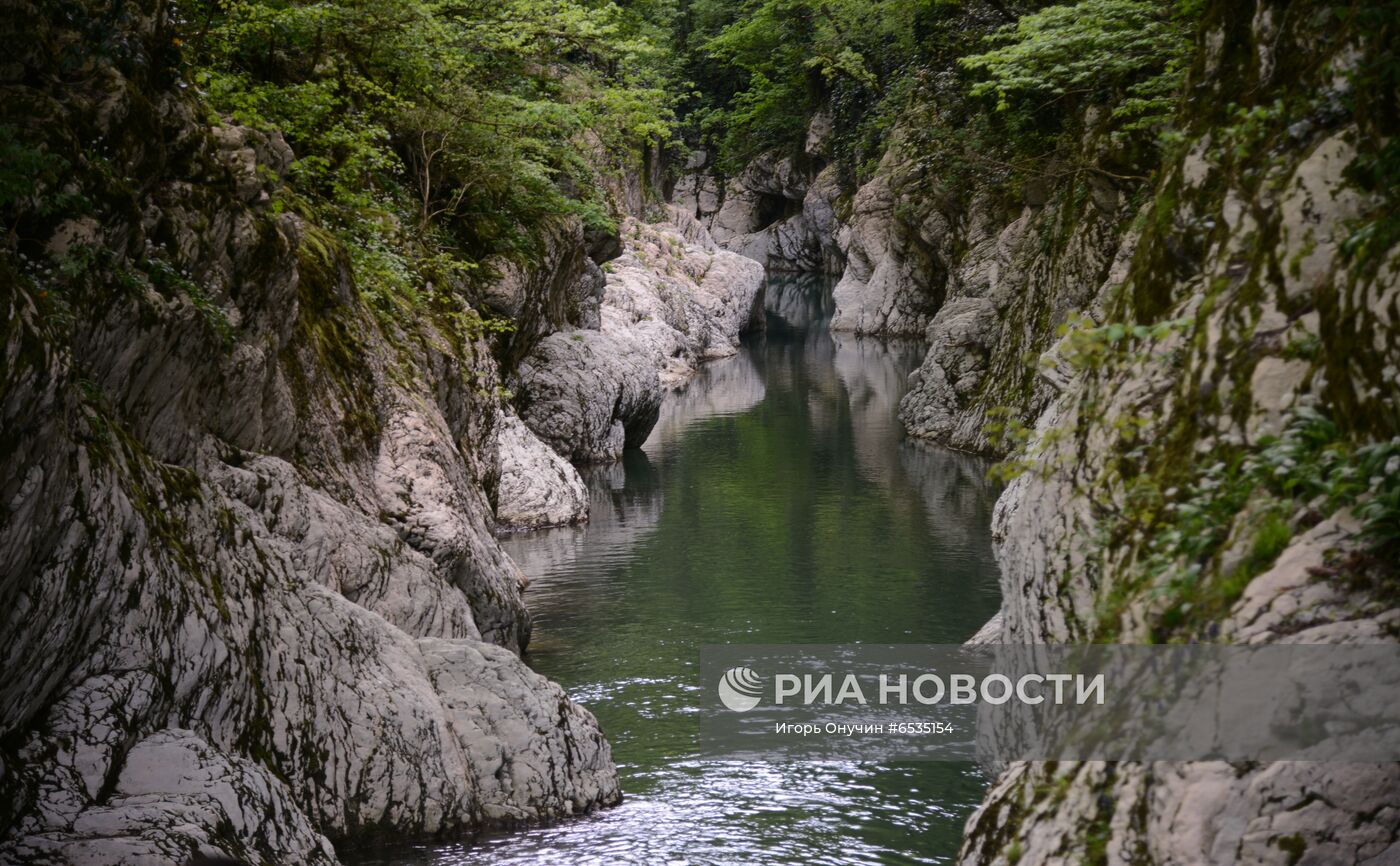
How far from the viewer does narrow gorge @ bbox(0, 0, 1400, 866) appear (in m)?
5.01

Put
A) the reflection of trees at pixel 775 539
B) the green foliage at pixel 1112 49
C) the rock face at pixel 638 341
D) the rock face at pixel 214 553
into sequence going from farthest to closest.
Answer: the rock face at pixel 638 341, the green foliage at pixel 1112 49, the reflection of trees at pixel 775 539, the rock face at pixel 214 553

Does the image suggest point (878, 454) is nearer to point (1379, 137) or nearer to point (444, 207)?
point (444, 207)

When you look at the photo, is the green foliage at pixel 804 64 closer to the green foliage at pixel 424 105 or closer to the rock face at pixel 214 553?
the green foliage at pixel 424 105

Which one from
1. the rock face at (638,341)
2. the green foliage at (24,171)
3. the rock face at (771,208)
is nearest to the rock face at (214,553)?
the green foliage at (24,171)

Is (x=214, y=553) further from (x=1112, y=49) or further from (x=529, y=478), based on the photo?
(x=1112, y=49)

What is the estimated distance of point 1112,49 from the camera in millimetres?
20859

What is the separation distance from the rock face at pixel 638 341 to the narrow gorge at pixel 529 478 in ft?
0.66

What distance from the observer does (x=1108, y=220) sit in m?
24.0

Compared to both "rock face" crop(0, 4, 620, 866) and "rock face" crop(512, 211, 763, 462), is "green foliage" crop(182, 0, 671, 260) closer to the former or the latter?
"rock face" crop(0, 4, 620, 866)

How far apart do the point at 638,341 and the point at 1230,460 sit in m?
28.0

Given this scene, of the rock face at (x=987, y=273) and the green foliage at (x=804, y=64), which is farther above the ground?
the green foliage at (x=804, y=64)

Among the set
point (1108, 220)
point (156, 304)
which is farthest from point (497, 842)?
point (1108, 220)

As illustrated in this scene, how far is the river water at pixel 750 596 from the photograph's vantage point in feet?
34.0

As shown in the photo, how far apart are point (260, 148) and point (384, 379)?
3030mm
